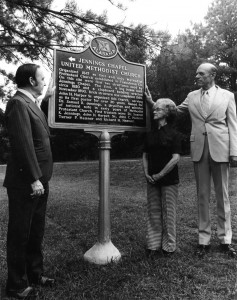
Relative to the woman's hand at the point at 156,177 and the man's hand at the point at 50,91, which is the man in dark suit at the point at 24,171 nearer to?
the man's hand at the point at 50,91

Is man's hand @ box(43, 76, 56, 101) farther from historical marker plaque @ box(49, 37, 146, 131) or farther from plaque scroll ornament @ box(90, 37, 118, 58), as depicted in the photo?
plaque scroll ornament @ box(90, 37, 118, 58)

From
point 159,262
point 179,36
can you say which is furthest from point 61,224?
point 179,36

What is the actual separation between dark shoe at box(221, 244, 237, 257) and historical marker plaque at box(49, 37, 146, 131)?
1771mm

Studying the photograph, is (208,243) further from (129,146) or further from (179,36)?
(179,36)

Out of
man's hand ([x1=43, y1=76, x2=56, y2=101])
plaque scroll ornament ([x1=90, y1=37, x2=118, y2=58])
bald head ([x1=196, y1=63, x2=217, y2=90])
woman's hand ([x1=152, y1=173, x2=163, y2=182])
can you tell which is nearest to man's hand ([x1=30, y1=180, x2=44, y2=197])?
man's hand ([x1=43, y1=76, x2=56, y2=101])

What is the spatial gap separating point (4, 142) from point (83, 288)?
1105 inches

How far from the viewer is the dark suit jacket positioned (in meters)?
2.76

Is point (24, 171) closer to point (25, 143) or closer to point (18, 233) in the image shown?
point (25, 143)

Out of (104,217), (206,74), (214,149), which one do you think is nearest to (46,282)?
(104,217)

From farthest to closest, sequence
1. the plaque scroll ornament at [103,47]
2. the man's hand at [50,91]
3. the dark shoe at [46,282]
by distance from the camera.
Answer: the plaque scroll ornament at [103,47] → the man's hand at [50,91] → the dark shoe at [46,282]

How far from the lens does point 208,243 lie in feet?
13.4

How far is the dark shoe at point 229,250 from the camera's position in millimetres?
3897

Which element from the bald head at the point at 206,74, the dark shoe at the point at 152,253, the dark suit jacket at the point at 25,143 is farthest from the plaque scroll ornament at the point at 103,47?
the dark shoe at the point at 152,253

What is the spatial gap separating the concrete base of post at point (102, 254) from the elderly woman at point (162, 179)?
42 cm
